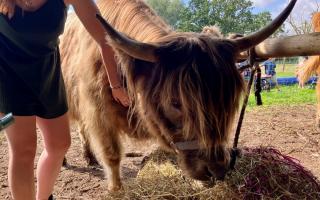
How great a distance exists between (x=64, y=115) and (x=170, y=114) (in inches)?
32.5

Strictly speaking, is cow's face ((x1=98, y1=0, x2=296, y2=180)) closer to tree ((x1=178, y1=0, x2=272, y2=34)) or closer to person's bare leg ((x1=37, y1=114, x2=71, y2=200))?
person's bare leg ((x1=37, y1=114, x2=71, y2=200))

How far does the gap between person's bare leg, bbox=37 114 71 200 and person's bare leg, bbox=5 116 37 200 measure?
11.7 inches

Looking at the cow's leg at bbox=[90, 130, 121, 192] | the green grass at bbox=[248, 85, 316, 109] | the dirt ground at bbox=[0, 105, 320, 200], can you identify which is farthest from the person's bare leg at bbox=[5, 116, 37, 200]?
the green grass at bbox=[248, 85, 316, 109]

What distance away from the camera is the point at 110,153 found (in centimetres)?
421

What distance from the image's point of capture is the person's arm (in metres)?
2.92

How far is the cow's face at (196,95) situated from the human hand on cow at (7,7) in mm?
905

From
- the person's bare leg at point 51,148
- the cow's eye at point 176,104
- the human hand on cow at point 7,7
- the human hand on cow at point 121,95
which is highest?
the human hand on cow at point 7,7

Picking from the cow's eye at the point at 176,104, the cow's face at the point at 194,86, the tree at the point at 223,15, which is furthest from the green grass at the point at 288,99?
the tree at the point at 223,15

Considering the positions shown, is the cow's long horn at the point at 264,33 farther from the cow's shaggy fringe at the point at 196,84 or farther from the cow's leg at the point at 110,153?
the cow's leg at the point at 110,153

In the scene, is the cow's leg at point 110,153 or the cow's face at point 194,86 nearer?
the cow's face at point 194,86

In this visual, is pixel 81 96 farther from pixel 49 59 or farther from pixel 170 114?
pixel 170 114

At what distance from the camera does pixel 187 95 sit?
257cm

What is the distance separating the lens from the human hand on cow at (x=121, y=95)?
131 inches

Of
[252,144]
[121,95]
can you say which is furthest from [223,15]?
[121,95]
